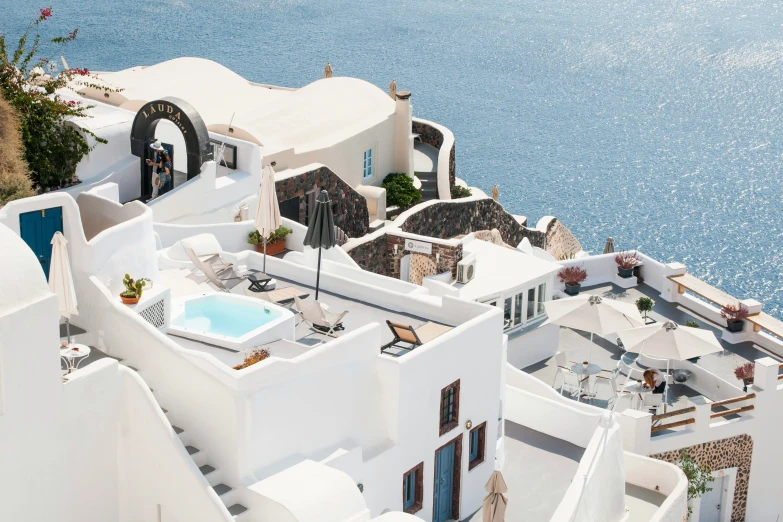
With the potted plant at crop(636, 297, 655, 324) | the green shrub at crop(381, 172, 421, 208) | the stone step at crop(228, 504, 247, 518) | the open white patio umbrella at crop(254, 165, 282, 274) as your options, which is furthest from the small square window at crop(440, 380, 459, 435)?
the green shrub at crop(381, 172, 421, 208)

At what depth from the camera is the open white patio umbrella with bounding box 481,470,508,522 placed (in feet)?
68.5

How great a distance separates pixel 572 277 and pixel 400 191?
12.0 metres

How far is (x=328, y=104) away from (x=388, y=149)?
3.31 metres

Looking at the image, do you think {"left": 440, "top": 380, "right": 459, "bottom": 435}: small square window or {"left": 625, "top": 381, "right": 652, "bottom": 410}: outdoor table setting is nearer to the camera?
{"left": 440, "top": 380, "right": 459, "bottom": 435}: small square window

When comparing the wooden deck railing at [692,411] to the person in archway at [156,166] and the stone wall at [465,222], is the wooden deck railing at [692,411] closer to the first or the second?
the stone wall at [465,222]

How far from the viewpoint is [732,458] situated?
31594 mm

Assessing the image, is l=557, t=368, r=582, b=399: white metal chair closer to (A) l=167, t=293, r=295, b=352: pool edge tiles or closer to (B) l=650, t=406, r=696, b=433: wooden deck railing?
(B) l=650, t=406, r=696, b=433: wooden deck railing

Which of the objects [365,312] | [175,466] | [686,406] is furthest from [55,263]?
[686,406]

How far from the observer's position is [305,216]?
1561 inches

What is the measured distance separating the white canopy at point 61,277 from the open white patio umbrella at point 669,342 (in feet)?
54.3

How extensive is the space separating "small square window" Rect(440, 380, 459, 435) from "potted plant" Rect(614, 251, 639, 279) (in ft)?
57.2

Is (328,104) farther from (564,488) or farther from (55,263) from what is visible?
(55,263)

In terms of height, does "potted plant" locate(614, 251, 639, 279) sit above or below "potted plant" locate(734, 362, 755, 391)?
above

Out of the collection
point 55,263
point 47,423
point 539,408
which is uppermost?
point 55,263
